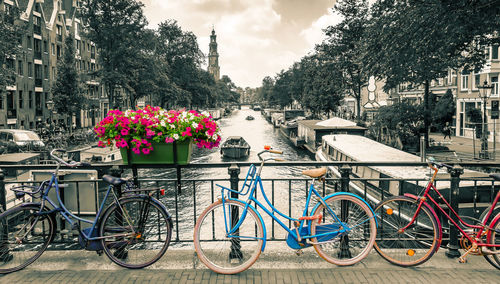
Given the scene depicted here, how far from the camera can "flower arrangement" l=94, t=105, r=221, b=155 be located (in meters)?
5.25

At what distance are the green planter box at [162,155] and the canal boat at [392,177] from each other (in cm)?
237

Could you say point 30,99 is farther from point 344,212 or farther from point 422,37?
point 344,212

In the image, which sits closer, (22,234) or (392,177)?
(22,234)

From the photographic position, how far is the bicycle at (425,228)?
→ 197 inches

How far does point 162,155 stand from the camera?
542 cm

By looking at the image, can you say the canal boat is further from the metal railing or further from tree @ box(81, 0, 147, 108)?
tree @ box(81, 0, 147, 108)

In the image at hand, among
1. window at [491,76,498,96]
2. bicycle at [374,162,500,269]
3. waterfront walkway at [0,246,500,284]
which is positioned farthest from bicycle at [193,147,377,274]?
window at [491,76,498,96]

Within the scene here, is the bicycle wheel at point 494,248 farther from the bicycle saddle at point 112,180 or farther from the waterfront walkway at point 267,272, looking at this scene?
the bicycle saddle at point 112,180

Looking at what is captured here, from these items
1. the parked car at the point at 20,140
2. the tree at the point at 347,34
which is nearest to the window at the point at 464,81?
the tree at the point at 347,34

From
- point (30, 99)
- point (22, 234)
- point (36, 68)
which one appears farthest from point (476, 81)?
point (36, 68)

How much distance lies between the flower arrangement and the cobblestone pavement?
4.86ft

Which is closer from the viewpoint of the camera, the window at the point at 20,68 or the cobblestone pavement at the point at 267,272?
the cobblestone pavement at the point at 267,272

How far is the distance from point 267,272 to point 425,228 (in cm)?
214

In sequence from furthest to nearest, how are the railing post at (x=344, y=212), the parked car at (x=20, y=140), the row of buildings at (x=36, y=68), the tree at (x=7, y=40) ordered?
the row of buildings at (x=36, y=68) < the parked car at (x=20, y=140) < the tree at (x=7, y=40) < the railing post at (x=344, y=212)
